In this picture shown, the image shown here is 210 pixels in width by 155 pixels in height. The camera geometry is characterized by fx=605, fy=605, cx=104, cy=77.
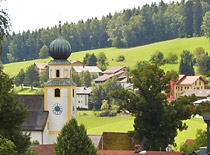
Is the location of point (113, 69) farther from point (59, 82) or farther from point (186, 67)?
point (59, 82)

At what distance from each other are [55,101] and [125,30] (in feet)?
415

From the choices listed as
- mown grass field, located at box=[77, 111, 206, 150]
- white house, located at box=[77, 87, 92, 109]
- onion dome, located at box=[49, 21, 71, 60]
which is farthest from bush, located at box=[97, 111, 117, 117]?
onion dome, located at box=[49, 21, 71, 60]

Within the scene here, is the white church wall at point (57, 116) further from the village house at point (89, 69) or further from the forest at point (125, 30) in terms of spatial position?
the forest at point (125, 30)

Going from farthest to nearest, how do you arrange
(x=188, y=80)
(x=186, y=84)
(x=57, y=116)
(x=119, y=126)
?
(x=188, y=80), (x=186, y=84), (x=119, y=126), (x=57, y=116)

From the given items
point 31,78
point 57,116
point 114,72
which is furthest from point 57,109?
point 114,72

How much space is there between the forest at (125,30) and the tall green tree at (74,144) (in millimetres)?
138217

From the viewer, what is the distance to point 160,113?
35719 millimetres

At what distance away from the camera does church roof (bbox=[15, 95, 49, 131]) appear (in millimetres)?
46672

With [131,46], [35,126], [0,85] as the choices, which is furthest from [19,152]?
[131,46]

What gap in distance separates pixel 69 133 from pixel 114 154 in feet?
14.1

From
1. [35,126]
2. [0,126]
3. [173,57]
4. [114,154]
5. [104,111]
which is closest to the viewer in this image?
[0,126]

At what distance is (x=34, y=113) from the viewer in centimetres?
4734

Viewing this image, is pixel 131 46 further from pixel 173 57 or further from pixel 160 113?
pixel 160 113

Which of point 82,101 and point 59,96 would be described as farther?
point 82,101
